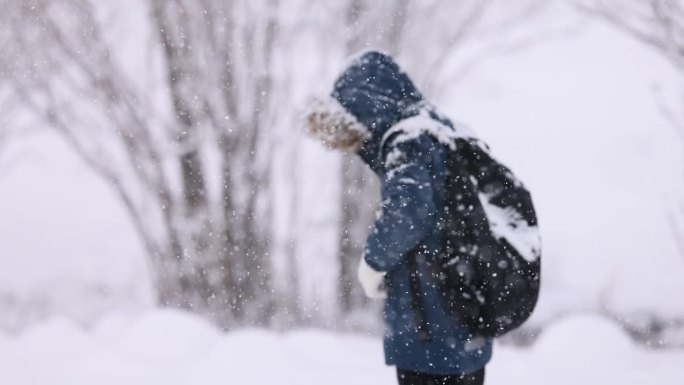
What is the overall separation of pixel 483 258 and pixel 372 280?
336 millimetres

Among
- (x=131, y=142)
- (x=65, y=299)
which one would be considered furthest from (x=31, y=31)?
(x=65, y=299)

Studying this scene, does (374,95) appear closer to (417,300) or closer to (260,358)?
(417,300)

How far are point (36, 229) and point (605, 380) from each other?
15.0 meters

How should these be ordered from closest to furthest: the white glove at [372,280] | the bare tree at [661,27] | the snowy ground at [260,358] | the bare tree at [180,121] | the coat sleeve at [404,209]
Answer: the coat sleeve at [404,209], the white glove at [372,280], the bare tree at [661,27], the snowy ground at [260,358], the bare tree at [180,121]

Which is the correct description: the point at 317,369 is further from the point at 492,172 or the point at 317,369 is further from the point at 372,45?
the point at 372,45

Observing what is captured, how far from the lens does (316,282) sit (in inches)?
315

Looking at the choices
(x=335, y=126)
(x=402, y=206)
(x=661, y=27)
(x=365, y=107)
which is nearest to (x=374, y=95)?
(x=365, y=107)

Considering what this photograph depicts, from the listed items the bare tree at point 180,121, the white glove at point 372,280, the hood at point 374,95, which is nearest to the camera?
the white glove at point 372,280

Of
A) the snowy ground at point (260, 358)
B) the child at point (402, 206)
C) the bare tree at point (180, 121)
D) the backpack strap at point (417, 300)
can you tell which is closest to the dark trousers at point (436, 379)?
the child at point (402, 206)

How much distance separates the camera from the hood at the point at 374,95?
7.19 ft

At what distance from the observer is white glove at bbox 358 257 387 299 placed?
207 cm

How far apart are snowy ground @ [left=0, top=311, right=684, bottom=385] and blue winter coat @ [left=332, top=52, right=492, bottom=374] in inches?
70.4

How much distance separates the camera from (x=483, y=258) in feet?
6.56

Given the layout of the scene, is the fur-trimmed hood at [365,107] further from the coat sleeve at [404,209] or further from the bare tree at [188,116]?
the bare tree at [188,116]
